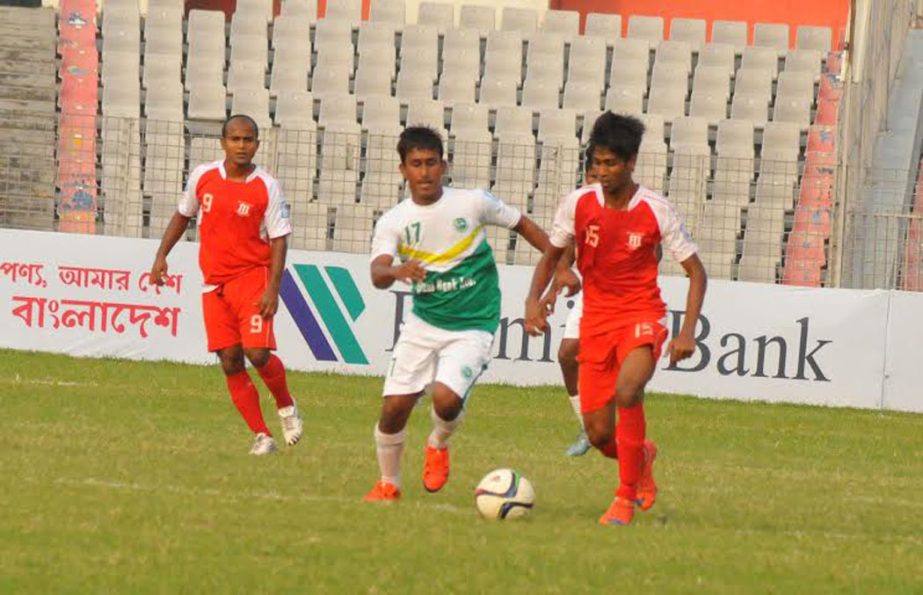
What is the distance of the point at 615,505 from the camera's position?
9.05 meters

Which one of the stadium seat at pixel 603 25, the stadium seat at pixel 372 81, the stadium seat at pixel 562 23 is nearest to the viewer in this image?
the stadium seat at pixel 372 81

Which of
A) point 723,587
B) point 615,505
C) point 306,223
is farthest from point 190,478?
point 306,223

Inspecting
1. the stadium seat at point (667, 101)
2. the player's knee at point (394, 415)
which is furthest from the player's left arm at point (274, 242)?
the stadium seat at point (667, 101)

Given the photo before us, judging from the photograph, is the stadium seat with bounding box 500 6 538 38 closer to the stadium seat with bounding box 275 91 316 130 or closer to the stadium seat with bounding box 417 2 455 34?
the stadium seat with bounding box 417 2 455 34

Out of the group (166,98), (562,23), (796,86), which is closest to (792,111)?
(796,86)

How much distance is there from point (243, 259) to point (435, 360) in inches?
105

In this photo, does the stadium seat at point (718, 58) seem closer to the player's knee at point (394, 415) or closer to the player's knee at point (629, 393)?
the player's knee at point (394, 415)

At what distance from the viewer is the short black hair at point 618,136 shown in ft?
29.2

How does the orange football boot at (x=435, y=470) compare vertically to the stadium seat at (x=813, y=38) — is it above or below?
below

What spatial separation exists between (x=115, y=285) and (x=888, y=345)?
25.6ft

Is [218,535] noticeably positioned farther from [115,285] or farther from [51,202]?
[51,202]

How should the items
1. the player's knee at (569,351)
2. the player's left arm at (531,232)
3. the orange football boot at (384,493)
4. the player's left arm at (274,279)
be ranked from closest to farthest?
1. the orange football boot at (384,493)
2. the player's left arm at (531,232)
3. the player's left arm at (274,279)
4. the player's knee at (569,351)

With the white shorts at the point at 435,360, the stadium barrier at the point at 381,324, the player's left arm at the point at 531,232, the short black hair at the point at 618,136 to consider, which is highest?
the short black hair at the point at 618,136

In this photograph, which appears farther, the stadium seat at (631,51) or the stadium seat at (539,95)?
the stadium seat at (631,51)
